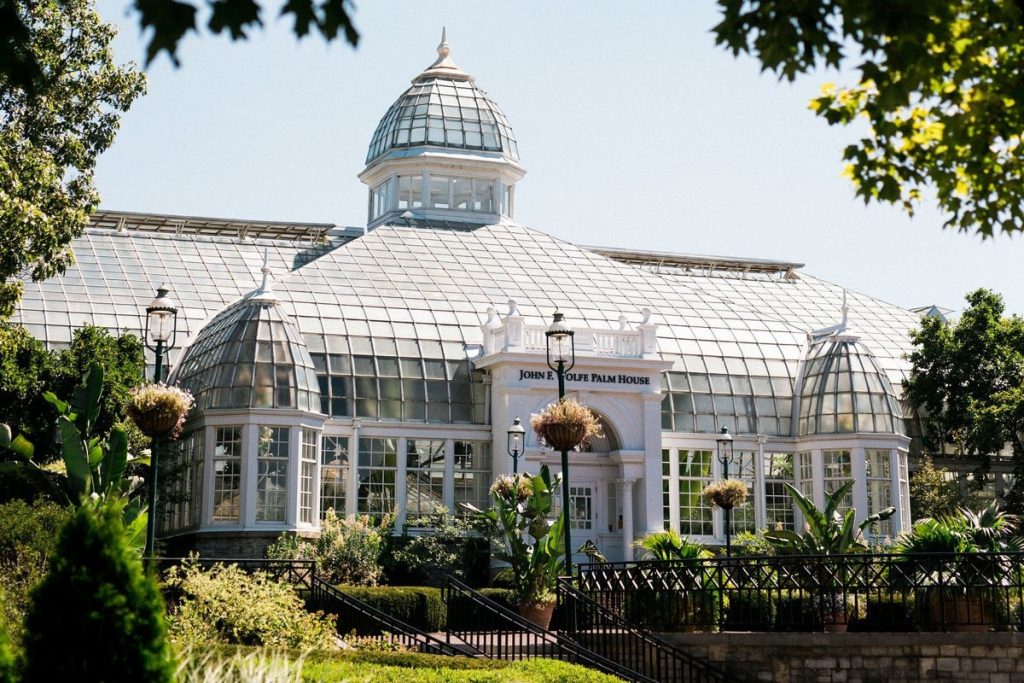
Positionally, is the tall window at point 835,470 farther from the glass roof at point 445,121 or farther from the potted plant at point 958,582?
the potted plant at point 958,582

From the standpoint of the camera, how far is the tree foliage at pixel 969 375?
38750 millimetres

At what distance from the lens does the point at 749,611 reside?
2164cm

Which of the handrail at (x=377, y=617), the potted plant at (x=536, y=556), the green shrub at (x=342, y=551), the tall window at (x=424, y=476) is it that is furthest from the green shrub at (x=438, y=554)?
the handrail at (x=377, y=617)

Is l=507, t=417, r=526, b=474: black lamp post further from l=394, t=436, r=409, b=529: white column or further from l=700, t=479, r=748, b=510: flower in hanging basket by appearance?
l=700, t=479, r=748, b=510: flower in hanging basket

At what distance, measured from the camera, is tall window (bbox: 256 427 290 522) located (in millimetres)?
31453

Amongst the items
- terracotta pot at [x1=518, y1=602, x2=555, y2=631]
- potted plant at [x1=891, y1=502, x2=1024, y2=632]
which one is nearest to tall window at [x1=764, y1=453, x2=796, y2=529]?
terracotta pot at [x1=518, y1=602, x2=555, y2=631]

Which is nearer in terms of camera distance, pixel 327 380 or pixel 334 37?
pixel 334 37

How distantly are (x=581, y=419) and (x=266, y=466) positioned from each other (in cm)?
1034

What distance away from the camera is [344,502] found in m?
33.5

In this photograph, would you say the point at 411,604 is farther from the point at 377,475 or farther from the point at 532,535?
the point at 377,475

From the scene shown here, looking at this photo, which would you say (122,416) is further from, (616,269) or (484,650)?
(616,269)

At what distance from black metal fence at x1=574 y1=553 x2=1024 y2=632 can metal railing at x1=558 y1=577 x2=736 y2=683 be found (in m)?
0.54

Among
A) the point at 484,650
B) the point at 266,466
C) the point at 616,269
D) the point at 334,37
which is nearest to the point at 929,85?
the point at 334,37

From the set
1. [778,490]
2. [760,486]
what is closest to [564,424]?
[760,486]
